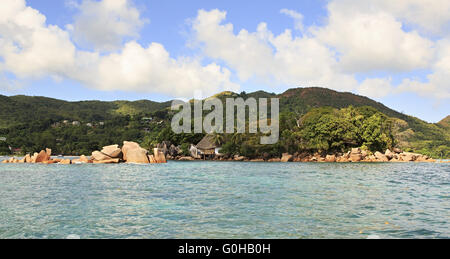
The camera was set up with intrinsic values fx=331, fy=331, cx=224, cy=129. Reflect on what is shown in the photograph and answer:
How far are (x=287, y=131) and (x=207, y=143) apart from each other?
2741cm

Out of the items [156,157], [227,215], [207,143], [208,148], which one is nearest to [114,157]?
[156,157]

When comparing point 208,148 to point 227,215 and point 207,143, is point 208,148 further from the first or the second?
point 227,215

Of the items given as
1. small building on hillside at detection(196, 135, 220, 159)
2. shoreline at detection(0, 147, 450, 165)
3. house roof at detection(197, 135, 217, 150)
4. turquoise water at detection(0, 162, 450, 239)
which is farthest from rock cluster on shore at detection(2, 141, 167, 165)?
turquoise water at detection(0, 162, 450, 239)

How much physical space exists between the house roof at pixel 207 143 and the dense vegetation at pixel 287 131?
78.3 inches

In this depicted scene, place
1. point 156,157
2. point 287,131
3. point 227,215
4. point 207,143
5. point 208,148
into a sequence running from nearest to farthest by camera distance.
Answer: point 227,215
point 156,157
point 287,131
point 208,148
point 207,143

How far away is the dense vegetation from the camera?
244ft

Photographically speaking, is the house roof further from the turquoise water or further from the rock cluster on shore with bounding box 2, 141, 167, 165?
the turquoise water

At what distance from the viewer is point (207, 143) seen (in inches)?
3957

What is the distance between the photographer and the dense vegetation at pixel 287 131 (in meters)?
74.4

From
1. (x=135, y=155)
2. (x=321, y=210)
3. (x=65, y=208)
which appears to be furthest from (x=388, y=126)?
(x=65, y=208)

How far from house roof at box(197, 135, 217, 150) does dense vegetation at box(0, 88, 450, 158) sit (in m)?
1.99
